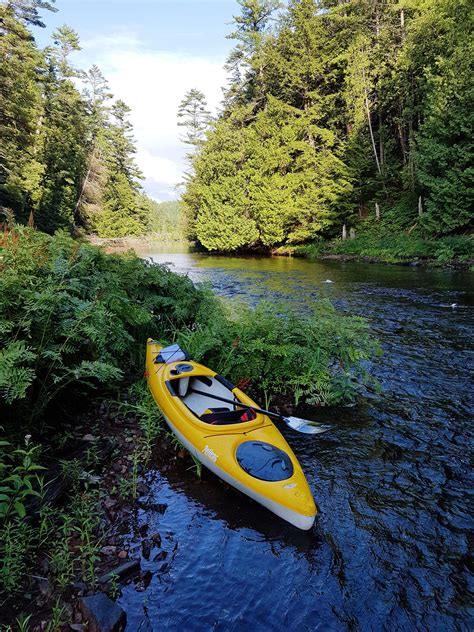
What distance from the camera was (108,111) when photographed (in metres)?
55.9

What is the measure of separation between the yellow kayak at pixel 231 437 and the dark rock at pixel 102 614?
1.47 meters

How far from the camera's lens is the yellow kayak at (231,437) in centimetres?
359

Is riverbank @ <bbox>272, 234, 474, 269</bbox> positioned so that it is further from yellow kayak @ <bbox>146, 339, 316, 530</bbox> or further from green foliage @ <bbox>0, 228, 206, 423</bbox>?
green foliage @ <bbox>0, 228, 206, 423</bbox>

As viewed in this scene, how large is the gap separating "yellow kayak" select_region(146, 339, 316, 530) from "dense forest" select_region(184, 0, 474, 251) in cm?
1891

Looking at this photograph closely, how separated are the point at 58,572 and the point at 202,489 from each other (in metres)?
1.59

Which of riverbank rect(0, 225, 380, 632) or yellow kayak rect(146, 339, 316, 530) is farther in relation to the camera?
yellow kayak rect(146, 339, 316, 530)

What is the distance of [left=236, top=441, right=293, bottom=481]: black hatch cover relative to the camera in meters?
3.73

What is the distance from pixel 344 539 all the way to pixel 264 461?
99 cm

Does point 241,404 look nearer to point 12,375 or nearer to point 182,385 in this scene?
point 182,385

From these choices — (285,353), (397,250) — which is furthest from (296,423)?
(397,250)

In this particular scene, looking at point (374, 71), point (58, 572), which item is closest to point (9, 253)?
point (58, 572)

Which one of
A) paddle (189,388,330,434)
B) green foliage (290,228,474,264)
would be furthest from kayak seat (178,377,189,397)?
green foliage (290,228,474,264)

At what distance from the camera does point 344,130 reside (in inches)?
1315

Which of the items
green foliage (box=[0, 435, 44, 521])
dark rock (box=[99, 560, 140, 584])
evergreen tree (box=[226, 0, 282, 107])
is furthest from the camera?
evergreen tree (box=[226, 0, 282, 107])
